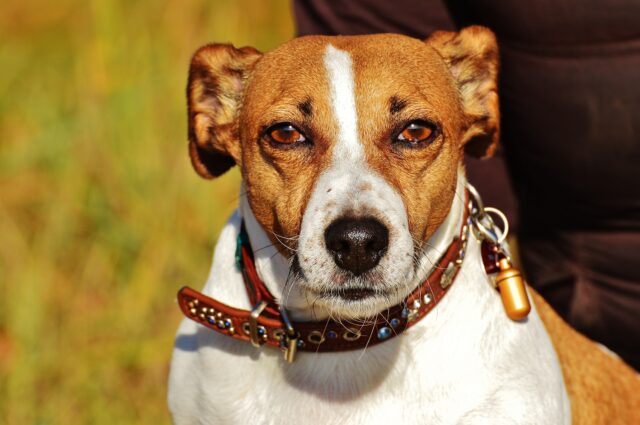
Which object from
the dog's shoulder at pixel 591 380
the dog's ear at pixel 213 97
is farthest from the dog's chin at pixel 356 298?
the dog's shoulder at pixel 591 380

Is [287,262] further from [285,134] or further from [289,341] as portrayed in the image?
[285,134]

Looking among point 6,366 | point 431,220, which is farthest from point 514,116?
point 6,366

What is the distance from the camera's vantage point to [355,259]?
7.46 feet

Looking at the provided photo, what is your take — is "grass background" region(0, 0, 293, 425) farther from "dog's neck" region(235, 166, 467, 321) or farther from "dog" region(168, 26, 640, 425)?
"dog's neck" region(235, 166, 467, 321)

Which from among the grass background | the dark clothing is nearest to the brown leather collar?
the dark clothing

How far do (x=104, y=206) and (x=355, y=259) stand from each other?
2983mm

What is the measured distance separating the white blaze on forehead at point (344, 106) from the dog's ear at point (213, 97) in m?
0.38

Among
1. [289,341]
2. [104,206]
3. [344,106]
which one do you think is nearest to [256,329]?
[289,341]

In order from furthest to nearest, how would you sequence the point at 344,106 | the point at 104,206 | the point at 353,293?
the point at 104,206, the point at 344,106, the point at 353,293

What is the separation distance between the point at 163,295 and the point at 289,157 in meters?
2.33

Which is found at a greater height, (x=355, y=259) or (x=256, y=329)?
(x=355, y=259)

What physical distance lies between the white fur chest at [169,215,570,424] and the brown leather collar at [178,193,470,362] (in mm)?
41

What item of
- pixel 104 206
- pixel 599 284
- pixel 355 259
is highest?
pixel 355 259

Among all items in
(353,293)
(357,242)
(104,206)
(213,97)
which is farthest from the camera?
(104,206)
